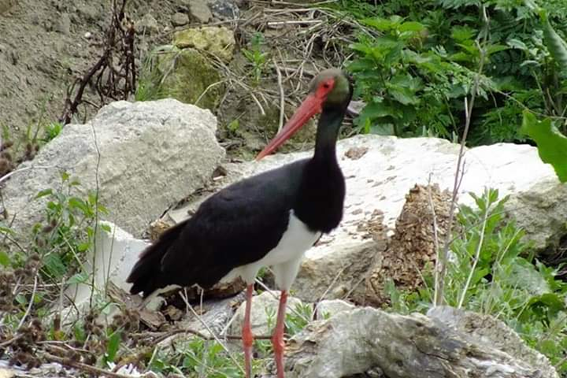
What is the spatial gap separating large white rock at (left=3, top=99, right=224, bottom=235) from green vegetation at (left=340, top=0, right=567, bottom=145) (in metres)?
1.10

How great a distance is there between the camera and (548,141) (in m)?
5.65

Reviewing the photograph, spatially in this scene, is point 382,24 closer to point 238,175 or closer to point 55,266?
point 238,175

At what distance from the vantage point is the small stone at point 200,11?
31.3 ft

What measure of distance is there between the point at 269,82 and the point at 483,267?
9.83 feet

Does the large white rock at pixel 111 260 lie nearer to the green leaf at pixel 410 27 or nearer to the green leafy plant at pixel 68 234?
the green leafy plant at pixel 68 234

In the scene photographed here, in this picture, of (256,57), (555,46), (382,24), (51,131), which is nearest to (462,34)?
(382,24)

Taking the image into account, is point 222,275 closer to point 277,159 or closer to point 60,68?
point 277,159

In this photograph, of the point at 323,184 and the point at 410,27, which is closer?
the point at 323,184

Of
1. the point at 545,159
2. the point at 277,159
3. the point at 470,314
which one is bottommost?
the point at 277,159

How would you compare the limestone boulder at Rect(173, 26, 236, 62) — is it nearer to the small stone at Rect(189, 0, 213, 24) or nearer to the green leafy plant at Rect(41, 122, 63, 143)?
the small stone at Rect(189, 0, 213, 24)

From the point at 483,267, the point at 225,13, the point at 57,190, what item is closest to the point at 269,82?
the point at 225,13

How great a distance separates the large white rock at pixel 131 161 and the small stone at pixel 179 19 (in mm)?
1940

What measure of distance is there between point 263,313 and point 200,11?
3516mm

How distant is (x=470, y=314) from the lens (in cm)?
537
